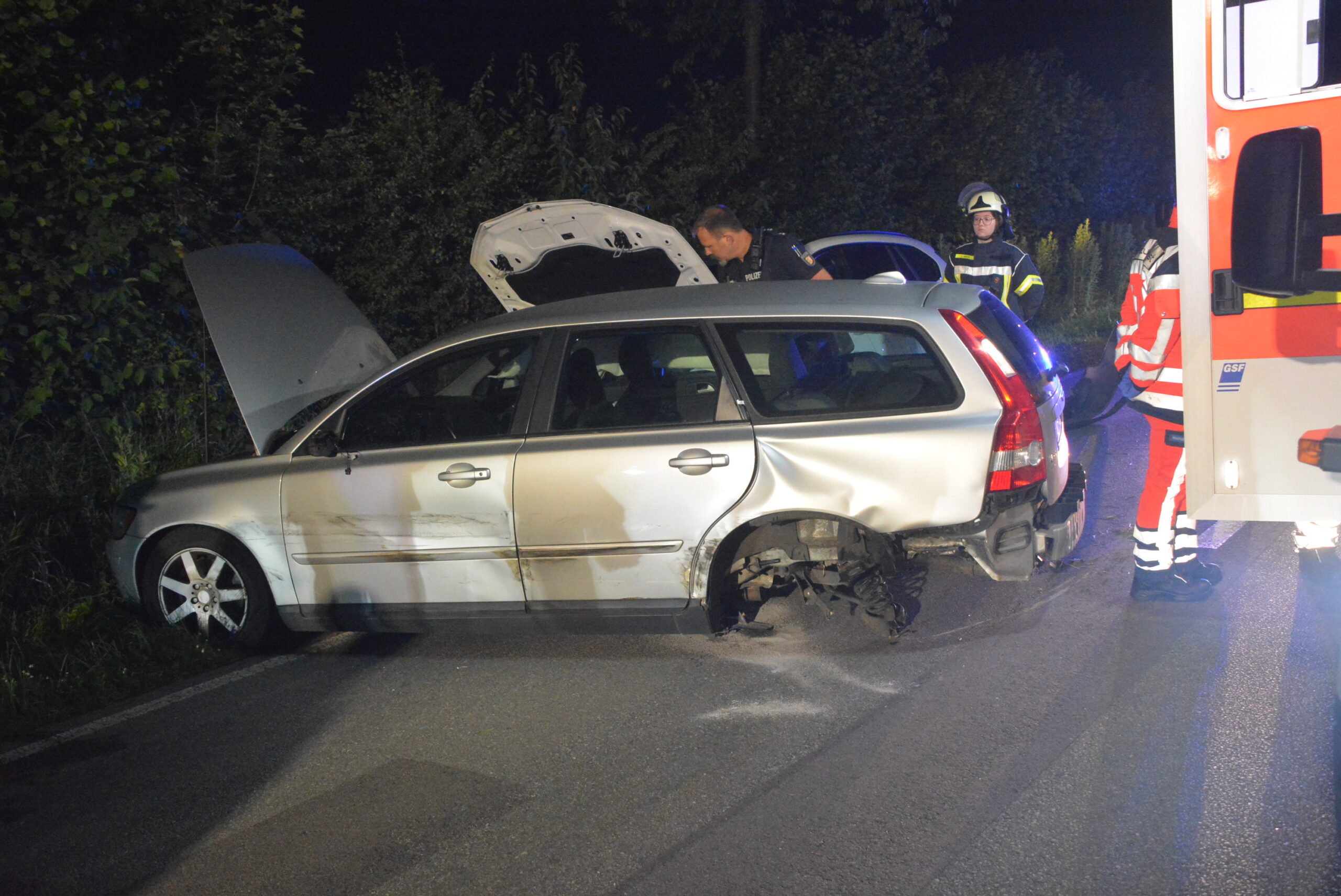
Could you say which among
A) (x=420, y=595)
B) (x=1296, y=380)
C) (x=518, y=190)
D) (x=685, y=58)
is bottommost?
(x=420, y=595)

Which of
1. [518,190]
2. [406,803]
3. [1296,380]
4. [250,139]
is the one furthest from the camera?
[518,190]

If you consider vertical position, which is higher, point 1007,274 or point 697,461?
point 1007,274

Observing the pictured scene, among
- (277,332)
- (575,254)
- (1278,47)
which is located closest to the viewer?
(1278,47)

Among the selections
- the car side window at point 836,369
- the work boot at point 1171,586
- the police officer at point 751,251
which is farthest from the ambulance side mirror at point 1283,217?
the police officer at point 751,251

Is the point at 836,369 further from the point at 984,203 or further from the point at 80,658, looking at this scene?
the point at 80,658

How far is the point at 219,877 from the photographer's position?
11.4ft

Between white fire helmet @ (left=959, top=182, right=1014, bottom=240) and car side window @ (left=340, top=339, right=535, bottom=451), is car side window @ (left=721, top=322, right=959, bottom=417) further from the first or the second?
white fire helmet @ (left=959, top=182, right=1014, bottom=240)

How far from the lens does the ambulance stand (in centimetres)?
326

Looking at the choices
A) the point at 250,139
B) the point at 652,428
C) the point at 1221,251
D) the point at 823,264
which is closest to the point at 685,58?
the point at 823,264

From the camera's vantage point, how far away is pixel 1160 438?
5496 mm

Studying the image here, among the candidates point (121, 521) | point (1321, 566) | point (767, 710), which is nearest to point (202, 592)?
point (121, 521)

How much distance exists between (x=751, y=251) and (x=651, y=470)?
272 centimetres

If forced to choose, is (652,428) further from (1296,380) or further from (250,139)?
(250,139)

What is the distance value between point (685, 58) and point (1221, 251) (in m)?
16.2
